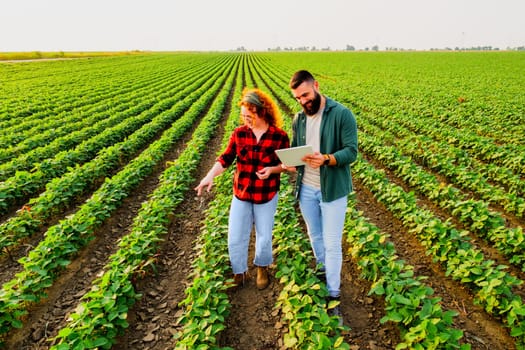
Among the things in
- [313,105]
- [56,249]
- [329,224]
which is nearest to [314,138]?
[313,105]

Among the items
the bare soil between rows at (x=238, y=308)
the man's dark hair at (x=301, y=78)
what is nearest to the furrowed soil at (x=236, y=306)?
the bare soil between rows at (x=238, y=308)

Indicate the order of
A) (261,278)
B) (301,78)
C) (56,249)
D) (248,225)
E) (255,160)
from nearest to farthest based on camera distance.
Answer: (301,78), (255,160), (248,225), (261,278), (56,249)

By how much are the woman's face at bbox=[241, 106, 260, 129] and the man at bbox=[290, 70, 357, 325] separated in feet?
1.25

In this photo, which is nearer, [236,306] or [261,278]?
[236,306]

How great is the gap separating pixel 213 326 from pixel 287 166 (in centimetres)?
158

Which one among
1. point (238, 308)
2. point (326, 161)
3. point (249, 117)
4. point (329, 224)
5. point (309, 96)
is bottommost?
point (238, 308)

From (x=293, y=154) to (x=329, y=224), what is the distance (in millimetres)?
749

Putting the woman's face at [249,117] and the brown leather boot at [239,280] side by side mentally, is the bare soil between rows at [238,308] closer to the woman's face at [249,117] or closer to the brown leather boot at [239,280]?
the brown leather boot at [239,280]

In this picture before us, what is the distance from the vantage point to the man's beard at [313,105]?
2.64m

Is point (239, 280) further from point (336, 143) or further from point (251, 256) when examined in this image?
point (336, 143)

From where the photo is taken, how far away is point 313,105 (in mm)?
2676

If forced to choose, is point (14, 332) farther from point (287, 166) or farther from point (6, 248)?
point (287, 166)

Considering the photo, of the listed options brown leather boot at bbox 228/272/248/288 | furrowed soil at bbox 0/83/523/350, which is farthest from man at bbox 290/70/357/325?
brown leather boot at bbox 228/272/248/288

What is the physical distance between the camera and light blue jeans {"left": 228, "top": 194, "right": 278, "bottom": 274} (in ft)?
10.6
